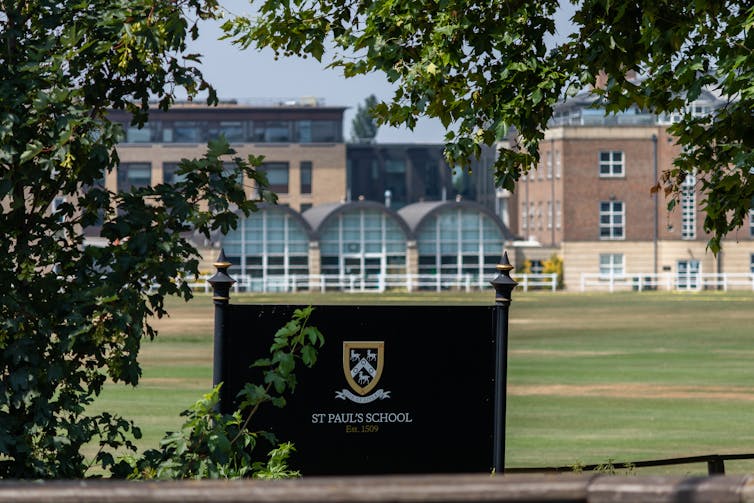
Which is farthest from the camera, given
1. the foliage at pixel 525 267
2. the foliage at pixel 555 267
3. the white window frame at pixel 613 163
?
the white window frame at pixel 613 163

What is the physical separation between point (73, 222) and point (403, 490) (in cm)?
577

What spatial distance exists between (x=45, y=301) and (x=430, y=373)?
299 cm

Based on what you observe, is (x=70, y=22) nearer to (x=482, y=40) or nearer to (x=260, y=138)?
(x=482, y=40)

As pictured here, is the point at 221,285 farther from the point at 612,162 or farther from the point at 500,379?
the point at 612,162

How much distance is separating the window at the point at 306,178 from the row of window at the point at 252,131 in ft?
8.56

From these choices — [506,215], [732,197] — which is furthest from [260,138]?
[732,197]

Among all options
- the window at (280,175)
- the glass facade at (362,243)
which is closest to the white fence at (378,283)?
the glass facade at (362,243)

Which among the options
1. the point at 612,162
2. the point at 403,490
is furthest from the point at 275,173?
the point at 403,490

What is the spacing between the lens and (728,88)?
492 inches

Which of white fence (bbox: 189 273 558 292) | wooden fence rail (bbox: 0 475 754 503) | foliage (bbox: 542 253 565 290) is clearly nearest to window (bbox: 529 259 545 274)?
foliage (bbox: 542 253 565 290)

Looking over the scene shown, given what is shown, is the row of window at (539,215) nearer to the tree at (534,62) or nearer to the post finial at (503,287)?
the tree at (534,62)

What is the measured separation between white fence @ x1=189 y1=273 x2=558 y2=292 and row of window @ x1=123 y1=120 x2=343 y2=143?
32067 millimetres

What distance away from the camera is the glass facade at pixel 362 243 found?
363 feet

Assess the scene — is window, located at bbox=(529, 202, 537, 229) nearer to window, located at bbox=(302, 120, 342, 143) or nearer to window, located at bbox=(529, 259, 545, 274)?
window, located at bbox=(529, 259, 545, 274)
